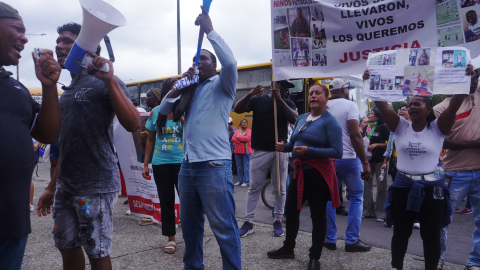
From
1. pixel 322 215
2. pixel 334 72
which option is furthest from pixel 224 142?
pixel 334 72

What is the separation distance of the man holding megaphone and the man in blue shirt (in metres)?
0.64

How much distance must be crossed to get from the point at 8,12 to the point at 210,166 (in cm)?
Answer: 153

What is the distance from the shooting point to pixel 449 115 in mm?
2994

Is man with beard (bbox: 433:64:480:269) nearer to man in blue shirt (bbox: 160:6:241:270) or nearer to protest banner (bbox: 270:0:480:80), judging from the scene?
protest banner (bbox: 270:0:480:80)

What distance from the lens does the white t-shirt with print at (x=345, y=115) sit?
13.5 feet

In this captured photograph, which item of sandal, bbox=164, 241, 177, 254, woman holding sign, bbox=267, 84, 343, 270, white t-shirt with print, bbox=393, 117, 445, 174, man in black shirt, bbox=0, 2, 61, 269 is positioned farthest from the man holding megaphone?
white t-shirt with print, bbox=393, 117, 445, 174

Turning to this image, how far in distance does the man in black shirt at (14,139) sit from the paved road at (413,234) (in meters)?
3.86

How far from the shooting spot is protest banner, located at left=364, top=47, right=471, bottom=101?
2.87m

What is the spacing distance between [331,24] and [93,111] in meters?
2.94

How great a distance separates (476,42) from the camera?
10.5 feet

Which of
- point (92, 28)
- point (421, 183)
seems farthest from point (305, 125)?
point (92, 28)

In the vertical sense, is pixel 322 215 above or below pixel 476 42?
below

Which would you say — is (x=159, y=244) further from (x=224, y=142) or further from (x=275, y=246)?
(x=224, y=142)

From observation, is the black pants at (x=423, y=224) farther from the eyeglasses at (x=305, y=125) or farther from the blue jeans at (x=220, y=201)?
the blue jeans at (x=220, y=201)
